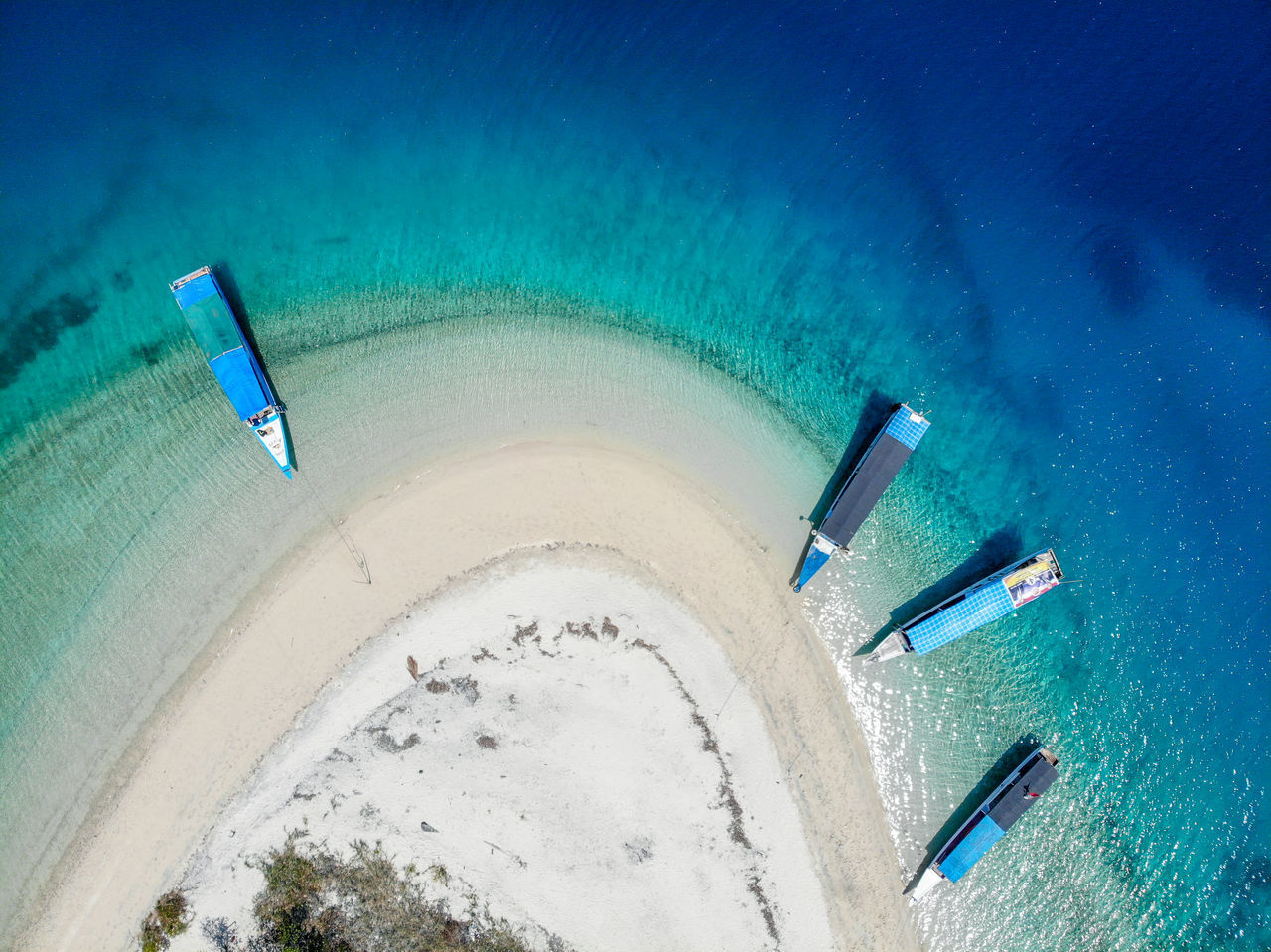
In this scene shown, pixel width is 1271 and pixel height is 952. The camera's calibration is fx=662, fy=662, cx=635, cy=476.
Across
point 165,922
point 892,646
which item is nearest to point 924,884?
point 892,646

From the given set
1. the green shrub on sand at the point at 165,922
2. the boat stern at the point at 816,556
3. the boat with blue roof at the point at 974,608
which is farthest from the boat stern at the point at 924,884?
the green shrub on sand at the point at 165,922

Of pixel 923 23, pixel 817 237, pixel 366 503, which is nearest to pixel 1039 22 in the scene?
pixel 923 23

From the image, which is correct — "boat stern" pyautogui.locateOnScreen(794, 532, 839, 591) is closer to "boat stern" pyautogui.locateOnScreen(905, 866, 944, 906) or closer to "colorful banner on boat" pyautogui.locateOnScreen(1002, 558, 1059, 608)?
"colorful banner on boat" pyautogui.locateOnScreen(1002, 558, 1059, 608)

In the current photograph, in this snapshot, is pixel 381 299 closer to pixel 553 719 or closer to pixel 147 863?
pixel 553 719

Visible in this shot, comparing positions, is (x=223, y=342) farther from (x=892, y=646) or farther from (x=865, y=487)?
(x=892, y=646)

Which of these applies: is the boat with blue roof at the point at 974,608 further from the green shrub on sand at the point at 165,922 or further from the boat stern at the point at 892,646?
the green shrub on sand at the point at 165,922

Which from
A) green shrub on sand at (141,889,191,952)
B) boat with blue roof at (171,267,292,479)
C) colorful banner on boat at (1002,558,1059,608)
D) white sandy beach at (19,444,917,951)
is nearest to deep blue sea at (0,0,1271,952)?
boat with blue roof at (171,267,292,479)
